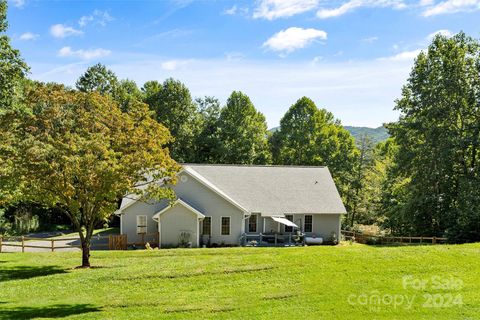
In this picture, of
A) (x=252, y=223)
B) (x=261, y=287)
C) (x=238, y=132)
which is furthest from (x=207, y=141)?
(x=261, y=287)

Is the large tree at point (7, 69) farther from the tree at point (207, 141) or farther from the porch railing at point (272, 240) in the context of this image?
the tree at point (207, 141)

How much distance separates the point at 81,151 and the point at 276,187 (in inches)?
861

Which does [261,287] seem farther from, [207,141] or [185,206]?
[207,141]

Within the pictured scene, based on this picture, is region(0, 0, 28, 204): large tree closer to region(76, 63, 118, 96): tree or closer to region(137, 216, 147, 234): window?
region(137, 216, 147, 234): window

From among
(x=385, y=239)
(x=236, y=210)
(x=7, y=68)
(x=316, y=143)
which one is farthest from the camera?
(x=316, y=143)

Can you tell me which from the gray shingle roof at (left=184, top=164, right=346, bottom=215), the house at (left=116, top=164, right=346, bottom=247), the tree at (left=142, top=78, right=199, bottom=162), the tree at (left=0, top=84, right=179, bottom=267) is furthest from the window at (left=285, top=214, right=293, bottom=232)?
the tree at (left=142, top=78, right=199, bottom=162)

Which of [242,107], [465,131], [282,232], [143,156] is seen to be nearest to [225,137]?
[242,107]

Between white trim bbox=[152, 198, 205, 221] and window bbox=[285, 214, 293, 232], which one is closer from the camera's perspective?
white trim bbox=[152, 198, 205, 221]

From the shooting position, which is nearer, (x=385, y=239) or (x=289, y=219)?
(x=289, y=219)

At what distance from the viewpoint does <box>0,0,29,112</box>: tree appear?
26.6 metres

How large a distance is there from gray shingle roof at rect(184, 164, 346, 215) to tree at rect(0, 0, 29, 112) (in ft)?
48.1

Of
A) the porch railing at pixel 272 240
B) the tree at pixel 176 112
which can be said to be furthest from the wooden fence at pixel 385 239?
the tree at pixel 176 112

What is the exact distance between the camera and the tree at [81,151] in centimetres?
1898

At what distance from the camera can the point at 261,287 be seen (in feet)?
53.7
